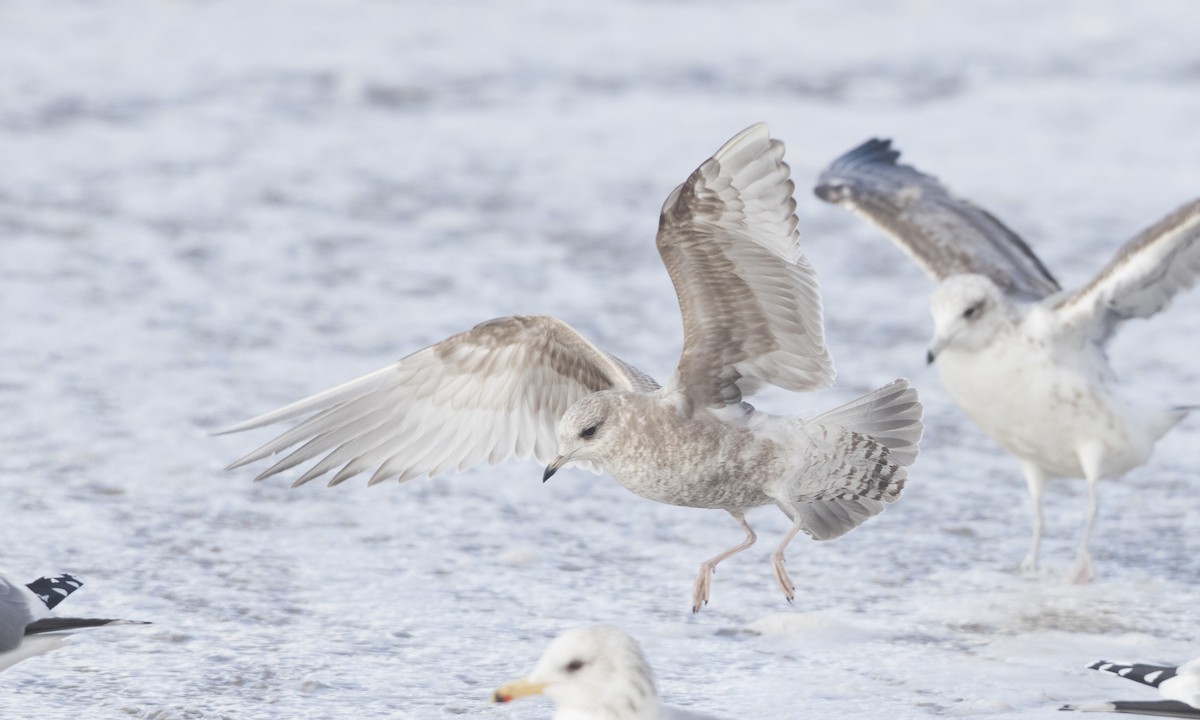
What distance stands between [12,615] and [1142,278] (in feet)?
11.7

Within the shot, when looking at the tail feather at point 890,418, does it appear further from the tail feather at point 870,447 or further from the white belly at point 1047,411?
the white belly at point 1047,411

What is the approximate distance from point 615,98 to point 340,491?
5669 mm

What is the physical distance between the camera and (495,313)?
24.8 feet

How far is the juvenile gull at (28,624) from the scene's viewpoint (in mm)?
3859

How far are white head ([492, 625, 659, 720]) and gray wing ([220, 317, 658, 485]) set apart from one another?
5.16ft

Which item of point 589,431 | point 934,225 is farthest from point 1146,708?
point 934,225

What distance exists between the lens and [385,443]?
5.08m

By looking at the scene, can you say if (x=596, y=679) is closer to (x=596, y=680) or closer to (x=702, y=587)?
(x=596, y=680)

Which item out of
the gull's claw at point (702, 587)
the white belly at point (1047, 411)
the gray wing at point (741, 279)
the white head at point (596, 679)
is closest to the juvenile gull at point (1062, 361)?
the white belly at point (1047, 411)

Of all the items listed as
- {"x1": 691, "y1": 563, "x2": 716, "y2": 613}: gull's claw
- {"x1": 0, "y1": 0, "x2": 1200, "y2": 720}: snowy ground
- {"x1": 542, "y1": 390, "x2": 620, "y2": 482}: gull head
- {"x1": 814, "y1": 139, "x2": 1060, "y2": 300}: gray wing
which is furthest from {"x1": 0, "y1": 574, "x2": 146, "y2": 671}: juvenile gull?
{"x1": 814, "y1": 139, "x2": 1060, "y2": 300}: gray wing

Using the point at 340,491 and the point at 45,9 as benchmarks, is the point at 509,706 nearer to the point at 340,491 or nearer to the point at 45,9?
the point at 340,491

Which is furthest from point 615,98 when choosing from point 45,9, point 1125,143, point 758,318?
point 758,318

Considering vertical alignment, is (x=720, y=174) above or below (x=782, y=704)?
above

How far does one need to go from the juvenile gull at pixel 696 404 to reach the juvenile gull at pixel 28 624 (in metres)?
0.79
